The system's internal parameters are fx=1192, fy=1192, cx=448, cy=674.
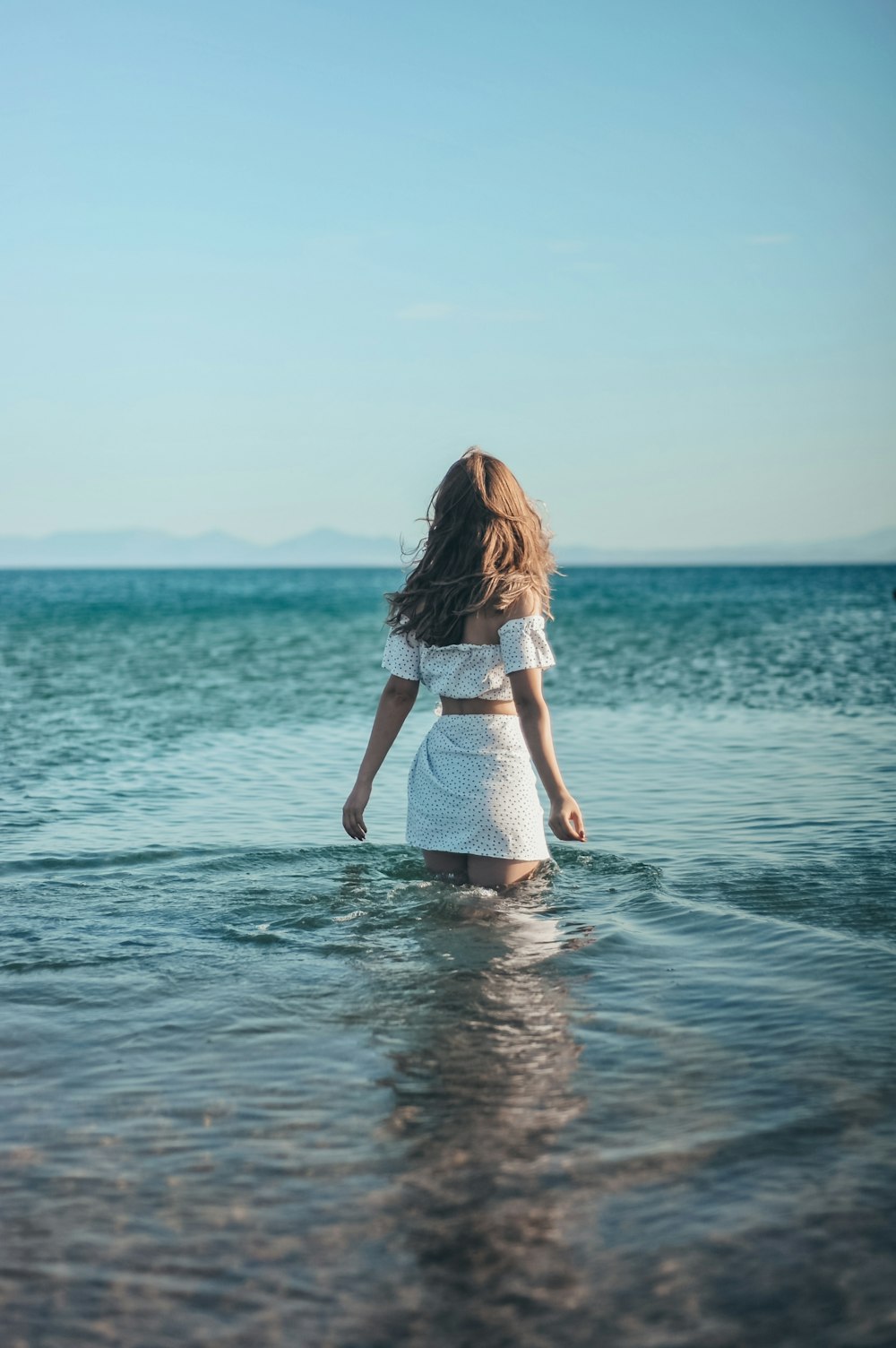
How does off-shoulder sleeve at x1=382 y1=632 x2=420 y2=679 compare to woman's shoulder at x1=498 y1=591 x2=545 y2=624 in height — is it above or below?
below

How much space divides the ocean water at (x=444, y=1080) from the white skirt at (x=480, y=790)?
320 millimetres

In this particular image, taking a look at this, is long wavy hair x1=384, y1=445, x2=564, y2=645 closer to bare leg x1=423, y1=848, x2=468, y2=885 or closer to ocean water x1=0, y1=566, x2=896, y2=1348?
bare leg x1=423, y1=848, x2=468, y2=885

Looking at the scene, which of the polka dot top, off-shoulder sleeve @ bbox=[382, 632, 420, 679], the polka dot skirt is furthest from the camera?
off-shoulder sleeve @ bbox=[382, 632, 420, 679]

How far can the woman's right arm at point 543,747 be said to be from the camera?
4934mm

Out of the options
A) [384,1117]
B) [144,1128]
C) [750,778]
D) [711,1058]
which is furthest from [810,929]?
[750,778]

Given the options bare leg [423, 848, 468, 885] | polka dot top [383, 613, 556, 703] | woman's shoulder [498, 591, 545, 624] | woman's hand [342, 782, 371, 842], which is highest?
woman's shoulder [498, 591, 545, 624]

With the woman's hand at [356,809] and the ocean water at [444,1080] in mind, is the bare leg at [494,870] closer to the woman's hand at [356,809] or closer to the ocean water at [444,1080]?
the ocean water at [444,1080]

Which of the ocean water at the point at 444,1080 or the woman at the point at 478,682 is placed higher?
the woman at the point at 478,682

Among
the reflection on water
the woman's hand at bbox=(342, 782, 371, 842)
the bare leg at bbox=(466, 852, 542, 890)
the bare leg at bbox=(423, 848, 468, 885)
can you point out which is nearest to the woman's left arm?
the woman's hand at bbox=(342, 782, 371, 842)

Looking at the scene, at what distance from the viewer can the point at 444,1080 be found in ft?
12.3

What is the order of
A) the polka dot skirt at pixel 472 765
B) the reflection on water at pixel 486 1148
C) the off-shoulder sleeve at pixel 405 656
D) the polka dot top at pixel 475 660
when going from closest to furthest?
the reflection on water at pixel 486 1148 < the polka dot top at pixel 475 660 < the polka dot skirt at pixel 472 765 < the off-shoulder sleeve at pixel 405 656

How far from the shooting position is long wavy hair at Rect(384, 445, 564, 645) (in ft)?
16.6

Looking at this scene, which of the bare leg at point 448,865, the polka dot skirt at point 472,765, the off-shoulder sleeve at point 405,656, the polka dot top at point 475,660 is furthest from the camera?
the bare leg at point 448,865

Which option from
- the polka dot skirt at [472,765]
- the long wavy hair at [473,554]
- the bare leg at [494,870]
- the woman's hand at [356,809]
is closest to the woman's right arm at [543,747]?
the polka dot skirt at [472,765]
